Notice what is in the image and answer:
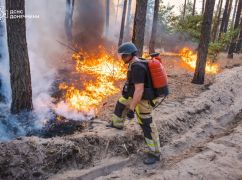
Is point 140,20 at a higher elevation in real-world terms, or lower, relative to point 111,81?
higher

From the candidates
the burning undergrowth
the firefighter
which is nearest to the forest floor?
the firefighter

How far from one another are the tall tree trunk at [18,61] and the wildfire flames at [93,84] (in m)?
1.45

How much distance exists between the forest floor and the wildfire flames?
80cm

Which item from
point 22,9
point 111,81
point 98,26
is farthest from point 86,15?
point 22,9

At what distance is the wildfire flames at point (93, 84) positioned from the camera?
9.24m

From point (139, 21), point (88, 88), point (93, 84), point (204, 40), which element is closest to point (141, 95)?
point (139, 21)

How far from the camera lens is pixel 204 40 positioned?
1236cm

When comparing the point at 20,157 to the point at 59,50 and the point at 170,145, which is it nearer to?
the point at 170,145

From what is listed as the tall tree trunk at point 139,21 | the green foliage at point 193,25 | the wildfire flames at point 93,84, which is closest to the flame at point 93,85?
the wildfire flames at point 93,84

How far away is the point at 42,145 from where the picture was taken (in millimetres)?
5551

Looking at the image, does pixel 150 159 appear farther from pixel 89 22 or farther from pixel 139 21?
pixel 89 22

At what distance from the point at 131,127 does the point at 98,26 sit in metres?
30.3

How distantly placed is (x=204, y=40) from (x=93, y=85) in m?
5.12

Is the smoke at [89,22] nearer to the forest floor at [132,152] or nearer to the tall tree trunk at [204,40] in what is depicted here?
the tall tree trunk at [204,40]
